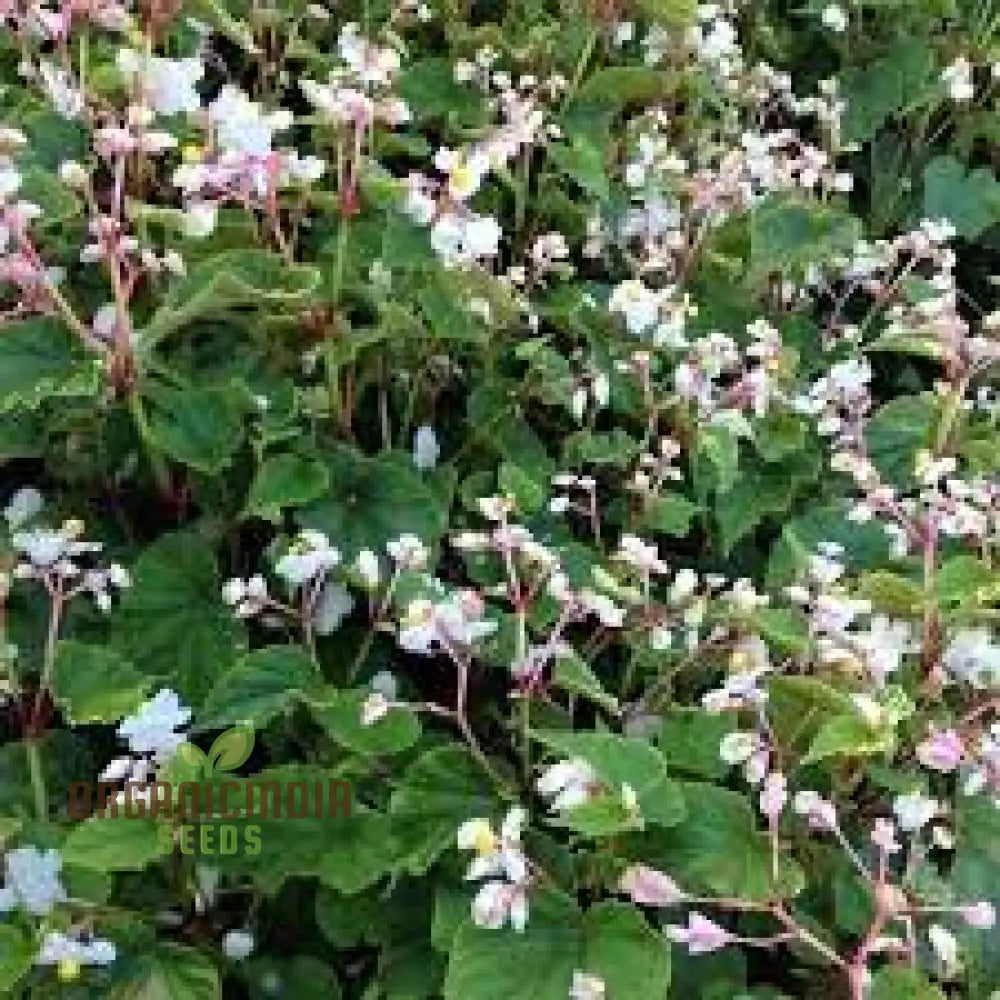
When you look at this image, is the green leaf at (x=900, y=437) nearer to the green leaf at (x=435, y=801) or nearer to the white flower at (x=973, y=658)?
the white flower at (x=973, y=658)

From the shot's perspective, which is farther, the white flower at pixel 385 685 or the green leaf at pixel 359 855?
the white flower at pixel 385 685

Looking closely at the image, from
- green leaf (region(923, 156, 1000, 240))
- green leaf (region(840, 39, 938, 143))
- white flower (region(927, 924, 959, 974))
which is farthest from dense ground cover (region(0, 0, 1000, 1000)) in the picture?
green leaf (region(840, 39, 938, 143))

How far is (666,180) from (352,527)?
0.62 m

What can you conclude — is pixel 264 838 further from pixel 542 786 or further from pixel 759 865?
pixel 759 865

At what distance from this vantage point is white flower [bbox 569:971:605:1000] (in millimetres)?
1199

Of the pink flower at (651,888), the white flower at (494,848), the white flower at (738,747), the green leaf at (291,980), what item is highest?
the white flower at (738,747)

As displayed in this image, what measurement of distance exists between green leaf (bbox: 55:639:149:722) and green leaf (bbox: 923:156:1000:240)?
124 centimetres

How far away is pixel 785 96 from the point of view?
2289 millimetres

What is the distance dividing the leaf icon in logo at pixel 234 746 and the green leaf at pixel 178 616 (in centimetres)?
18

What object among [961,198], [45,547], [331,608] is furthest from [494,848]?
[961,198]

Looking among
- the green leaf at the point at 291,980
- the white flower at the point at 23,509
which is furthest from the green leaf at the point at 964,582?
the white flower at the point at 23,509

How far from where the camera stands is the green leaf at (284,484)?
1.52m

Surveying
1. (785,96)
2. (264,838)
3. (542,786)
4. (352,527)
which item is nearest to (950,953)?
(542,786)

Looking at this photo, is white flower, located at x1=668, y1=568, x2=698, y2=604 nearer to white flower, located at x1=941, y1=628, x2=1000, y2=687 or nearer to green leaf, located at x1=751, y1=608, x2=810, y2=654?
green leaf, located at x1=751, y1=608, x2=810, y2=654
